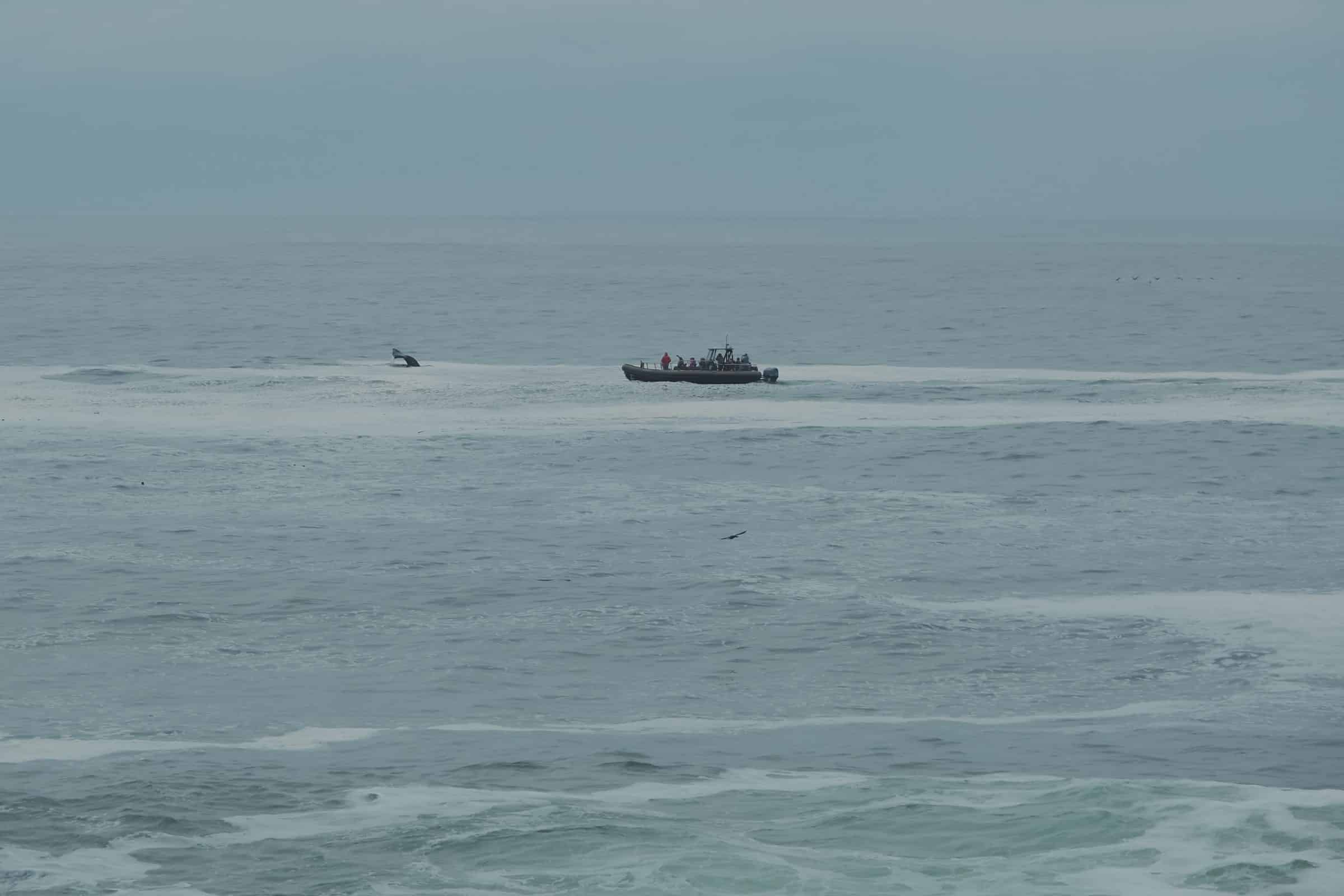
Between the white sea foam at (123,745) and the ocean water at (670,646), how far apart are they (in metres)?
0.10

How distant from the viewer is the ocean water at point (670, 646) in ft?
92.4

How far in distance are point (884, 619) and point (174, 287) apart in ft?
543

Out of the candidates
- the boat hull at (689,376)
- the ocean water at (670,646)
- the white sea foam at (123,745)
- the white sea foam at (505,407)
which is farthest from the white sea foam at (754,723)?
the boat hull at (689,376)

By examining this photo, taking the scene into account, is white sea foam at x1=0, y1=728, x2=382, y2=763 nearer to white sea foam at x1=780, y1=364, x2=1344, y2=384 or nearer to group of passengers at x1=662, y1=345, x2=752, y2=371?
group of passengers at x1=662, y1=345, x2=752, y2=371

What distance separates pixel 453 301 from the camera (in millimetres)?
177250

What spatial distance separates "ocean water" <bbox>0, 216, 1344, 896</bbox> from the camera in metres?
28.2

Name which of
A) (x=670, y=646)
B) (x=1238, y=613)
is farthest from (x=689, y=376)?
(x=670, y=646)

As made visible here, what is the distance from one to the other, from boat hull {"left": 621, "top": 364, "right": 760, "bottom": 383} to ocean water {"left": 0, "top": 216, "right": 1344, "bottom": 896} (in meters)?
8.23

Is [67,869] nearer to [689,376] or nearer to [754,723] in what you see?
[754,723]

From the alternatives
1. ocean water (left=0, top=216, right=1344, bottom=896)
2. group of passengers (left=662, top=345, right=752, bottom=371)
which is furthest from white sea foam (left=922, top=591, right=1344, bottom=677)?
group of passengers (left=662, top=345, right=752, bottom=371)

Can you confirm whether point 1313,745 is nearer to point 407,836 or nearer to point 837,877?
point 837,877

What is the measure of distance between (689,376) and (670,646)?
55196 millimetres

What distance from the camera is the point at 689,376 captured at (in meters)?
94.7

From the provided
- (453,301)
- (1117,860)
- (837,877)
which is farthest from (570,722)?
(453,301)
